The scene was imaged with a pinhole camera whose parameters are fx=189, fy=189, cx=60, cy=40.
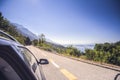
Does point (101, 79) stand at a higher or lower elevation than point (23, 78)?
lower

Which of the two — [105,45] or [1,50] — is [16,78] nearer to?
[1,50]

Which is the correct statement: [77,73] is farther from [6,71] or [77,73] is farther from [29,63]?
[6,71]

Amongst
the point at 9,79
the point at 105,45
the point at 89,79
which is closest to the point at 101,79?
the point at 89,79

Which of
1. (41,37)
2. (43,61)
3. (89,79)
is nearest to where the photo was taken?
(43,61)

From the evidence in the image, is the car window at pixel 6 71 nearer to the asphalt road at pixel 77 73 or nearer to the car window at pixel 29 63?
the car window at pixel 29 63

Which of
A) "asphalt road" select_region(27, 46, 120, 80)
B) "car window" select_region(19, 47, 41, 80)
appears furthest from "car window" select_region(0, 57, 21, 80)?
"asphalt road" select_region(27, 46, 120, 80)

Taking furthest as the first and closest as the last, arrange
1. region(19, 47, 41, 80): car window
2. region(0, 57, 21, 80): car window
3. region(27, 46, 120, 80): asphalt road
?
region(27, 46, 120, 80): asphalt road
region(19, 47, 41, 80): car window
region(0, 57, 21, 80): car window

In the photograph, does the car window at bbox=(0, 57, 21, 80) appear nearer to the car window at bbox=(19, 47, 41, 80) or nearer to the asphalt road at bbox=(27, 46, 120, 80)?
the car window at bbox=(19, 47, 41, 80)

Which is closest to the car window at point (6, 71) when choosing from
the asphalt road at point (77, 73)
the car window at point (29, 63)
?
the car window at point (29, 63)

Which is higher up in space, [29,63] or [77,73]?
[29,63]

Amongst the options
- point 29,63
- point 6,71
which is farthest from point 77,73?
point 6,71

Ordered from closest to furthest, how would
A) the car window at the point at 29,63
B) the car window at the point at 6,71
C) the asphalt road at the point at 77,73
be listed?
the car window at the point at 6,71 < the car window at the point at 29,63 < the asphalt road at the point at 77,73

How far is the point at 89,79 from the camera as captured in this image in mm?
Answer: 8297

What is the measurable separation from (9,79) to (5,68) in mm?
109
